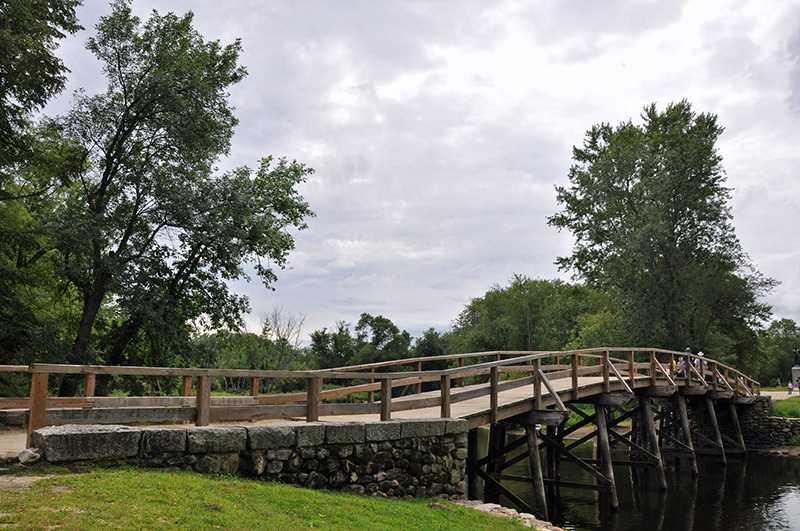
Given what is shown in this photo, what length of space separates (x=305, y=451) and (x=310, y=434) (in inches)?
9.8

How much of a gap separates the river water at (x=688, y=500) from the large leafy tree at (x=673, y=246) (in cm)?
841

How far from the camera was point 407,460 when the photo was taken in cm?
946

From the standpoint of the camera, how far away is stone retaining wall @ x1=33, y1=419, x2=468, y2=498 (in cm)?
668

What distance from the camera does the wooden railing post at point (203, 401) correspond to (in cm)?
757

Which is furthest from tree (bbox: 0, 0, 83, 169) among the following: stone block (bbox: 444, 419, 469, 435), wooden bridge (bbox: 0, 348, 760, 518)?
stone block (bbox: 444, 419, 469, 435)

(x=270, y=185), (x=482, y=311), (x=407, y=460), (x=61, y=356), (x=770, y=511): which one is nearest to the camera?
(x=407, y=460)

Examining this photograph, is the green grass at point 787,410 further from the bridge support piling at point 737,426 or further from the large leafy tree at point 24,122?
the large leafy tree at point 24,122

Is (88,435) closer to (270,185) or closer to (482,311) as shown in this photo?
(270,185)

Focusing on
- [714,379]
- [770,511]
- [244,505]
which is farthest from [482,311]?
[244,505]

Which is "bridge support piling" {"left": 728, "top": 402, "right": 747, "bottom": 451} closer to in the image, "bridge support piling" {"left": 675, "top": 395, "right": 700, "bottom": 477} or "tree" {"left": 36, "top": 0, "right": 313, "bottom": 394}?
"bridge support piling" {"left": 675, "top": 395, "right": 700, "bottom": 477}

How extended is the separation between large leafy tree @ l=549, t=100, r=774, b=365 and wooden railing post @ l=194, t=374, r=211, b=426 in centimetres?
2497

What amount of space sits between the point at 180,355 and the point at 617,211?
23.6 metres

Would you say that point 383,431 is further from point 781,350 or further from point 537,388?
point 781,350

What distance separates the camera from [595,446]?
22328mm
